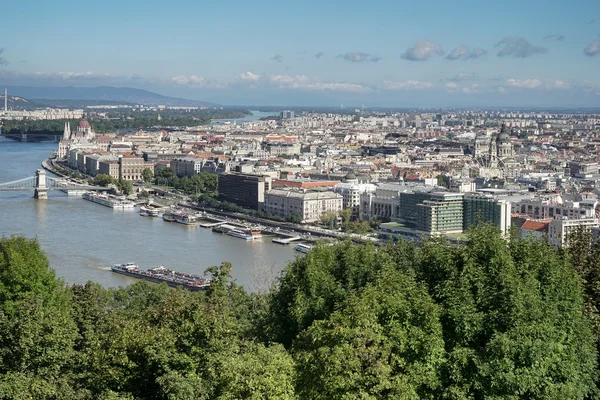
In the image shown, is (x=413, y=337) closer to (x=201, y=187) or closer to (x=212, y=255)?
(x=212, y=255)

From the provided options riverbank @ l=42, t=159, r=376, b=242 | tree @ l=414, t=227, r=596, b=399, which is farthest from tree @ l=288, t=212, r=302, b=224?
tree @ l=414, t=227, r=596, b=399

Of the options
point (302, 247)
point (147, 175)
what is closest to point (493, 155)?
point (147, 175)

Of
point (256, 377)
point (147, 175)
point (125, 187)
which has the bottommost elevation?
point (125, 187)

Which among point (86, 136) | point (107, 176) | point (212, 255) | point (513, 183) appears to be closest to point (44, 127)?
point (86, 136)

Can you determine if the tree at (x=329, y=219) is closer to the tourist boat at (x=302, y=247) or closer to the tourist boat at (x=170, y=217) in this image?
the tourist boat at (x=302, y=247)

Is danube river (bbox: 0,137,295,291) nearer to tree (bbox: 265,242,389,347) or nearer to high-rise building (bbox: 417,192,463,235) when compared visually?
high-rise building (bbox: 417,192,463,235)

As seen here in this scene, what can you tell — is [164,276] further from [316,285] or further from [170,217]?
[170,217]
